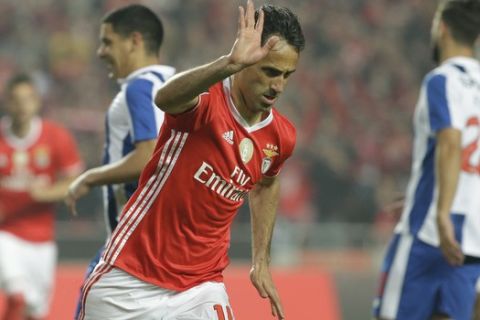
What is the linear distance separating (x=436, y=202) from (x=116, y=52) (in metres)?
1.79

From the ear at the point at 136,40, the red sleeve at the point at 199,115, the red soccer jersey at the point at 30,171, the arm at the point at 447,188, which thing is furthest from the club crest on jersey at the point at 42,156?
the red sleeve at the point at 199,115

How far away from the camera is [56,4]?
1792 centimetres

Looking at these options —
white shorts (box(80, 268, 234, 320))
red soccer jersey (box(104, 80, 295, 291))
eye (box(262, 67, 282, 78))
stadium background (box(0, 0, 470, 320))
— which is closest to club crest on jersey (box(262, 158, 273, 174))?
red soccer jersey (box(104, 80, 295, 291))

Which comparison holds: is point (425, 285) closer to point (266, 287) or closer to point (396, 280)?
point (396, 280)

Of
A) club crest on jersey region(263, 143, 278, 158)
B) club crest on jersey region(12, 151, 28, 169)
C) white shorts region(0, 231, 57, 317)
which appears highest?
club crest on jersey region(263, 143, 278, 158)

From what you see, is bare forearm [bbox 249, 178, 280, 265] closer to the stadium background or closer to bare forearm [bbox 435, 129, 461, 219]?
bare forearm [bbox 435, 129, 461, 219]

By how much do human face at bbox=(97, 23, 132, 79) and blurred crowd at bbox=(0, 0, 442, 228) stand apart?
862cm

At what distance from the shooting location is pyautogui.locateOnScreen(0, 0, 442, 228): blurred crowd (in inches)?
590

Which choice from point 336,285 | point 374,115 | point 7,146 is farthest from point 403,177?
point 7,146

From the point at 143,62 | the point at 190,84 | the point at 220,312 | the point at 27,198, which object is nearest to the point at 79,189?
the point at 143,62

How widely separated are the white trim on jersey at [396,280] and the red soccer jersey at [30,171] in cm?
407

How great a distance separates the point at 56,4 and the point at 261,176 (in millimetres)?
13816

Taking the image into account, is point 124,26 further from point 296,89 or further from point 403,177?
point 296,89

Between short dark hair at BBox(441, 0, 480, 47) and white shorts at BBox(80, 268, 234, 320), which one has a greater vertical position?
short dark hair at BBox(441, 0, 480, 47)
